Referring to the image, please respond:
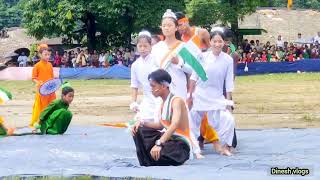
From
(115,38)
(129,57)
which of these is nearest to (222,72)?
(129,57)

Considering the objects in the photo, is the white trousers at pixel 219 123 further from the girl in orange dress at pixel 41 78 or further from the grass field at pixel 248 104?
the girl in orange dress at pixel 41 78

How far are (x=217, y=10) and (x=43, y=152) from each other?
101 feet

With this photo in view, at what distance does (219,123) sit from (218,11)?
101 ft

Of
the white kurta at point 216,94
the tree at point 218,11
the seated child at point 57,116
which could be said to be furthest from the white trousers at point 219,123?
the tree at point 218,11

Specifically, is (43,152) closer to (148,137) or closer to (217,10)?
(148,137)

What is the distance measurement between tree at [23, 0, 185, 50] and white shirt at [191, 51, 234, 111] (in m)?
29.8

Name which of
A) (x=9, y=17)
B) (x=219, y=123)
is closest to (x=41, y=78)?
(x=219, y=123)

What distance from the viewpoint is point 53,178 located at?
712 centimetres

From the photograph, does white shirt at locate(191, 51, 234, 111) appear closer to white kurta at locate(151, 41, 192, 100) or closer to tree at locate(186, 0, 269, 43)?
white kurta at locate(151, 41, 192, 100)

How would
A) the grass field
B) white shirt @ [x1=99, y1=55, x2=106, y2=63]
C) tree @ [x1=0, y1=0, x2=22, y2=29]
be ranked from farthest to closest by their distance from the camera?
tree @ [x1=0, y1=0, x2=22, y2=29] → white shirt @ [x1=99, y1=55, x2=106, y2=63] → the grass field

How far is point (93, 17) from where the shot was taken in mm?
41281

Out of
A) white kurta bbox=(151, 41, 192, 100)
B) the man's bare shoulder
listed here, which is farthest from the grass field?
the man's bare shoulder

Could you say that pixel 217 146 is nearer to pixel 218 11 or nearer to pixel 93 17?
pixel 218 11

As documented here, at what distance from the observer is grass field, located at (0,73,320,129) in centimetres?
1405
